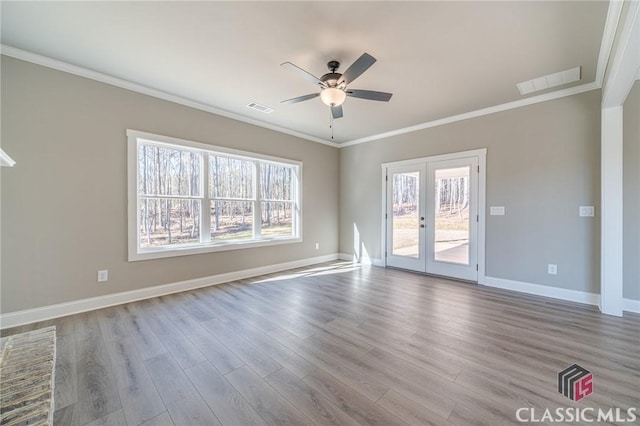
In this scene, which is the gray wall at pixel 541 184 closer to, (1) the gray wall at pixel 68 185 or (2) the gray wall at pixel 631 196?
(2) the gray wall at pixel 631 196

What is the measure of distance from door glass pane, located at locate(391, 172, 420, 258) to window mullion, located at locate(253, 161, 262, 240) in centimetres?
277

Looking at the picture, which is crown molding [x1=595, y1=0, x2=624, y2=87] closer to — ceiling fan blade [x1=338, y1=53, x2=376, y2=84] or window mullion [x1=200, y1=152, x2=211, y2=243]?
ceiling fan blade [x1=338, y1=53, x2=376, y2=84]

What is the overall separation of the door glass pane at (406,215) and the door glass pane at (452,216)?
1.28 ft

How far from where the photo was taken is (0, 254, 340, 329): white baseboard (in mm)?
2785

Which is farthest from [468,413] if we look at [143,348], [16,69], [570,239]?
[16,69]

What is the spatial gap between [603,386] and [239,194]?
4781mm

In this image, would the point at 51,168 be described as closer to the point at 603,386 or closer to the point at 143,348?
the point at 143,348

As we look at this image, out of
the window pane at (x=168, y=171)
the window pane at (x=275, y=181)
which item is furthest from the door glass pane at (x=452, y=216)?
the window pane at (x=168, y=171)

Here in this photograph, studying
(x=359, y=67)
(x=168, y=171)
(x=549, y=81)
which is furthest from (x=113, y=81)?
(x=549, y=81)

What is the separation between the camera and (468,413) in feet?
5.19

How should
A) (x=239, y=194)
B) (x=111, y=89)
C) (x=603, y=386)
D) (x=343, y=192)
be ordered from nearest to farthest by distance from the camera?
(x=603, y=386) → (x=111, y=89) → (x=239, y=194) → (x=343, y=192)

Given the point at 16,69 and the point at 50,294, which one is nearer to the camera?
the point at 16,69

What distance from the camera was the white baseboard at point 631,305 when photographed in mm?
3039

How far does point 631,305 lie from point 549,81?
2881mm
